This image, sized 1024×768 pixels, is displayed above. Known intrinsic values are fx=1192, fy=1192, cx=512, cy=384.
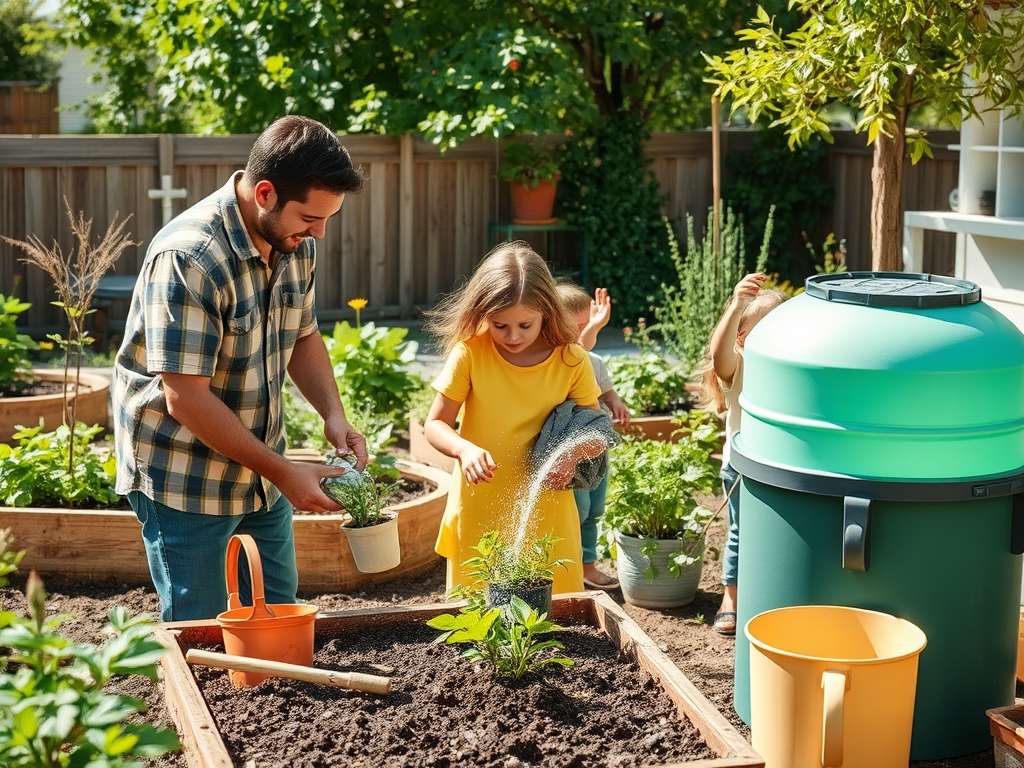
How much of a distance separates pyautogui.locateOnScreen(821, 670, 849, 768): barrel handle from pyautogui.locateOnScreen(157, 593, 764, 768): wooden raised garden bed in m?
0.19

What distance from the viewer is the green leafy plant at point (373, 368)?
609 centimetres

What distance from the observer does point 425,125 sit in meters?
10.2

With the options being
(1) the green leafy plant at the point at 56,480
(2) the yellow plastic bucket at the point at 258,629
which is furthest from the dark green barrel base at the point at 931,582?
(1) the green leafy plant at the point at 56,480

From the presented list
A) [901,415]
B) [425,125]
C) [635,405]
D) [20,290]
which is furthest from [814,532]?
[20,290]

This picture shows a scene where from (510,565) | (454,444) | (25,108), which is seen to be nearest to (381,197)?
(454,444)

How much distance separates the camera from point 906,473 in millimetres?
2654

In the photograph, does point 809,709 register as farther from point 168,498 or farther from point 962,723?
point 168,498

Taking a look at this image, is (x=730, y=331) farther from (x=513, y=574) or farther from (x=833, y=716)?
(x=833, y=716)

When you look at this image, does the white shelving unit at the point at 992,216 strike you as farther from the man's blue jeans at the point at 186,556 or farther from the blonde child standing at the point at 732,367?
the man's blue jeans at the point at 186,556

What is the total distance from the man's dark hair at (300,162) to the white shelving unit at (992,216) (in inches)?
118

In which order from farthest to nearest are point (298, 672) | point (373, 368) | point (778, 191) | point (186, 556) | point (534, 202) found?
point (778, 191)
point (534, 202)
point (373, 368)
point (186, 556)
point (298, 672)

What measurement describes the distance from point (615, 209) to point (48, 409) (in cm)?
609

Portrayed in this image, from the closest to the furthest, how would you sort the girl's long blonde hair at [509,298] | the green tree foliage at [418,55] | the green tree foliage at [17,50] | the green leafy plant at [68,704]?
the green leafy plant at [68,704] → the girl's long blonde hair at [509,298] → the green tree foliage at [418,55] → the green tree foliage at [17,50]

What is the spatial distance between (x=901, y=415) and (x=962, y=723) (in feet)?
2.63
